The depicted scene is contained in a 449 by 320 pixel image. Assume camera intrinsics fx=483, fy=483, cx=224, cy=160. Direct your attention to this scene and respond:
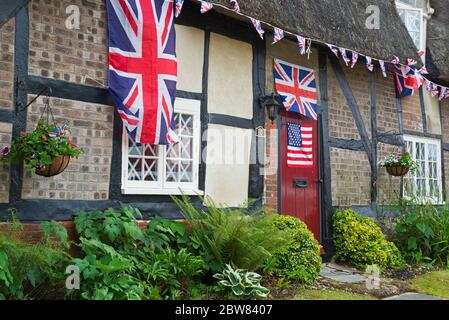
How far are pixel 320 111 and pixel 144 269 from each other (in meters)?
4.50

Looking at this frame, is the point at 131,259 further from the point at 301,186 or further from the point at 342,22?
the point at 342,22

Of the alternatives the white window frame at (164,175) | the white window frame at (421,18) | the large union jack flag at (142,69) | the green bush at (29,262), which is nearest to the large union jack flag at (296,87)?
the white window frame at (164,175)

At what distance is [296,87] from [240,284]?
3.75m

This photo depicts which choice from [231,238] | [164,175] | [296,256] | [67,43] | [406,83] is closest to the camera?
[67,43]

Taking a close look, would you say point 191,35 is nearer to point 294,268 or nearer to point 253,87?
point 253,87

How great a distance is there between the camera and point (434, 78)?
1065cm

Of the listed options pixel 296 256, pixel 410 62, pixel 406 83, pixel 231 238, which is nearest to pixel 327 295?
pixel 296 256

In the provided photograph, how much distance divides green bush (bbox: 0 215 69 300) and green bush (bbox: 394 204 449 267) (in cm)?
601

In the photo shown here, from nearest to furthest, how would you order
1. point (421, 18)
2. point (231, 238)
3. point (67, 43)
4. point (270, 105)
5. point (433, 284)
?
point (67, 43) < point (231, 238) < point (433, 284) < point (270, 105) < point (421, 18)

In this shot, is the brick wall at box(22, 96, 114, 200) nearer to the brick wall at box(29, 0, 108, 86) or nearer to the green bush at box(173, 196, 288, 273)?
the brick wall at box(29, 0, 108, 86)

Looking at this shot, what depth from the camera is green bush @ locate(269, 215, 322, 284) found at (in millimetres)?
6198

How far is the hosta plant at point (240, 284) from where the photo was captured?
17.2ft

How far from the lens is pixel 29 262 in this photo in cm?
436

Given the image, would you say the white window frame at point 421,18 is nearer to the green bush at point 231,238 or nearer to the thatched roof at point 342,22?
the thatched roof at point 342,22
